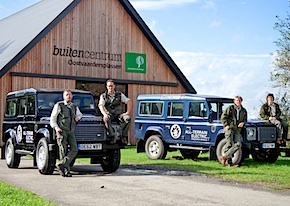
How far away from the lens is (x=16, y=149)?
601 inches

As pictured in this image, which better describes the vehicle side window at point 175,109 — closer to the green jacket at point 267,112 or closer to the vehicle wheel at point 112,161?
the green jacket at point 267,112

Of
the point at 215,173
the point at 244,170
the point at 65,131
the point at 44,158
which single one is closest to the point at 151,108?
the point at 244,170

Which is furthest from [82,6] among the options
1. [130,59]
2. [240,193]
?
[240,193]

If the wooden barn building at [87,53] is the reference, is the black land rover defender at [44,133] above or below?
below

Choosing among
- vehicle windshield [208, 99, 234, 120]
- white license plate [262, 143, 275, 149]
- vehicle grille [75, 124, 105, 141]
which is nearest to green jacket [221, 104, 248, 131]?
white license plate [262, 143, 275, 149]

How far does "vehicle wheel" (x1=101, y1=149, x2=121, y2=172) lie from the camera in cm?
1402

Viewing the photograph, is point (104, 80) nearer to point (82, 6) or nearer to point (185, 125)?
point (82, 6)

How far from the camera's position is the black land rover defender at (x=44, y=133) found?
1337cm

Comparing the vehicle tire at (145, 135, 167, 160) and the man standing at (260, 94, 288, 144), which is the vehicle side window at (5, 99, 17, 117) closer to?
the vehicle tire at (145, 135, 167, 160)

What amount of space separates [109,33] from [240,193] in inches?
775

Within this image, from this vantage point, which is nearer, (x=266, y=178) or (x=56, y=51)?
(x=266, y=178)

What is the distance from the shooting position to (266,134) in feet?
54.2

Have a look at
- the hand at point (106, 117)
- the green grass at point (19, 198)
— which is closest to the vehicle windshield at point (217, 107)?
the hand at point (106, 117)

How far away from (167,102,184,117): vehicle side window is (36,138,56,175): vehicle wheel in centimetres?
565
